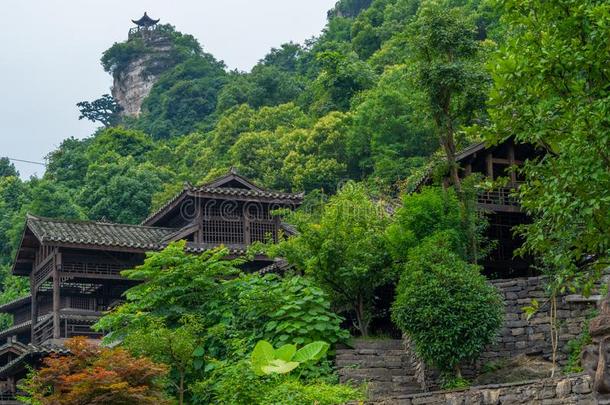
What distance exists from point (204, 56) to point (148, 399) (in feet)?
237

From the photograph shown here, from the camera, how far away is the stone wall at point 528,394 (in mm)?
15422

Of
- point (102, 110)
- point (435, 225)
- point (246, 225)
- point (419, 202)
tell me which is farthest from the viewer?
point (102, 110)

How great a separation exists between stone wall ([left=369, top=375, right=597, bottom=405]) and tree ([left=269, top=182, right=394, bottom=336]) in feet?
16.4

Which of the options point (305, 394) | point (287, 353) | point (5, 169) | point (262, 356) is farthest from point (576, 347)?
point (5, 169)

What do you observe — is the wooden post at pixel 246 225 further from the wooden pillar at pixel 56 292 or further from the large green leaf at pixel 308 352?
the large green leaf at pixel 308 352

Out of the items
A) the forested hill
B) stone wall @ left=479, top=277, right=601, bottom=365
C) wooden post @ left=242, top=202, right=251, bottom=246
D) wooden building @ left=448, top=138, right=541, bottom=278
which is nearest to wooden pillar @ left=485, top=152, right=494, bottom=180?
wooden building @ left=448, top=138, right=541, bottom=278

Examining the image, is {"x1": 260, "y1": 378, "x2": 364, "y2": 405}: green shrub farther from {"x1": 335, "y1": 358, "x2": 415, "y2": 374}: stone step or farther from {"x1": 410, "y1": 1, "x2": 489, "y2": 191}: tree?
{"x1": 410, "y1": 1, "x2": 489, "y2": 191}: tree

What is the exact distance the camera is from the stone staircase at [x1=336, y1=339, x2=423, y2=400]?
67.9 ft

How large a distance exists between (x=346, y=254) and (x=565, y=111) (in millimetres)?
8215

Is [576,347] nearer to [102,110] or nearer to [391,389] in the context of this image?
[391,389]

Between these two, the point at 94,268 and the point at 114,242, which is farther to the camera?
the point at 94,268

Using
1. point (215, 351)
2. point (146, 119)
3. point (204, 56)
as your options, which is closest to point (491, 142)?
point (215, 351)

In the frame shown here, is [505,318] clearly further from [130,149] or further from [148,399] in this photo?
[130,149]

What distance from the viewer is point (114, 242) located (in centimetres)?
3012
